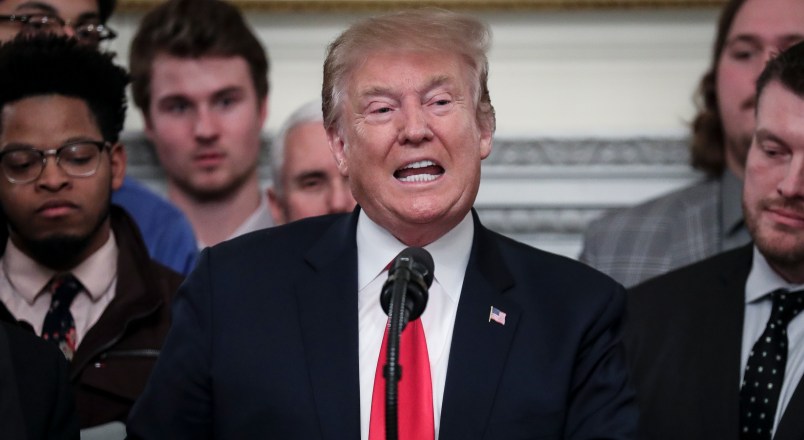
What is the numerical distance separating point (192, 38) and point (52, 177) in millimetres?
970

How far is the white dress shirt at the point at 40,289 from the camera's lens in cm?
296

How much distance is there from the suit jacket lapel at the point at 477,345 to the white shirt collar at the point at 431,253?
0.03 meters

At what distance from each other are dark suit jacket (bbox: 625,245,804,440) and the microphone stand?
1088 millimetres

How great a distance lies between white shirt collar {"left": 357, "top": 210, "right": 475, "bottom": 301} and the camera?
8.18 ft

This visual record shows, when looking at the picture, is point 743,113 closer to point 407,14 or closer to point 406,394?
point 407,14

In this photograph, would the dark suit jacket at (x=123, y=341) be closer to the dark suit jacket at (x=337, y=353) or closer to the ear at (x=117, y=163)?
the ear at (x=117, y=163)

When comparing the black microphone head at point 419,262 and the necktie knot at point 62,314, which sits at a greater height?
the black microphone head at point 419,262

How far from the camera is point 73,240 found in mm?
2930

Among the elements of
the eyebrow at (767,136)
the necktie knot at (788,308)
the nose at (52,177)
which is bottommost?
the necktie knot at (788,308)

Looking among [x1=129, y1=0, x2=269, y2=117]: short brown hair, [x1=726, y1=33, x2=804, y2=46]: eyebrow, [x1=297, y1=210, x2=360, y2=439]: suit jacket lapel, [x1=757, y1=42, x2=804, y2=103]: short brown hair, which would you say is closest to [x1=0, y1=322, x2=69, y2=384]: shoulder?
[x1=297, y1=210, x2=360, y2=439]: suit jacket lapel

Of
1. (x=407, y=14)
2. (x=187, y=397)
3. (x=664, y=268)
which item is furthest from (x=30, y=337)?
(x=664, y=268)

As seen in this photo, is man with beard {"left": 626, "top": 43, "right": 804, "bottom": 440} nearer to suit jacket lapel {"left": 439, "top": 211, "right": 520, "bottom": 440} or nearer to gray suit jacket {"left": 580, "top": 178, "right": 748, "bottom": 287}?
gray suit jacket {"left": 580, "top": 178, "right": 748, "bottom": 287}

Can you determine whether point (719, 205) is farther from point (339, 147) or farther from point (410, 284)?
point (410, 284)

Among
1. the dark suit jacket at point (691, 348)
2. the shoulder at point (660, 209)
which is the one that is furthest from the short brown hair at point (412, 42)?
the shoulder at point (660, 209)
